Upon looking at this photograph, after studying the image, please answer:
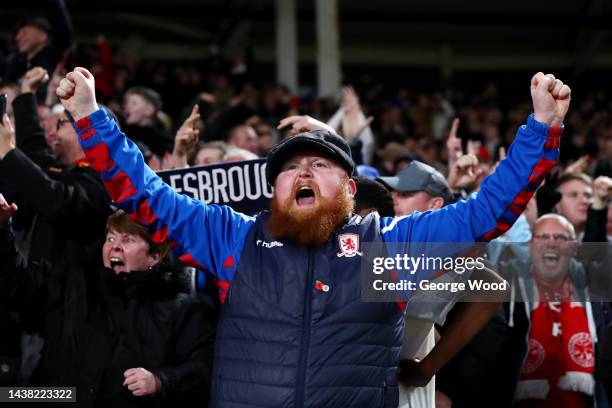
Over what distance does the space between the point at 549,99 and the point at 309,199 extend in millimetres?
873

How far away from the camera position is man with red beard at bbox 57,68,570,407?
329 centimetres

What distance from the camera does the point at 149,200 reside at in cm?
356

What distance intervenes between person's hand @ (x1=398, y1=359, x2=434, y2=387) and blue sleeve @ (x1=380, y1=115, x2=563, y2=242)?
0.57 metres

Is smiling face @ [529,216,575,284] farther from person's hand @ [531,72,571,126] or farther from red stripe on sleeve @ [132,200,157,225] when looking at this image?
red stripe on sleeve @ [132,200,157,225]

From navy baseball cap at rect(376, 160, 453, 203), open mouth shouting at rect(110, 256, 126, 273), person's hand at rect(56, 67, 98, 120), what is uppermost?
navy baseball cap at rect(376, 160, 453, 203)

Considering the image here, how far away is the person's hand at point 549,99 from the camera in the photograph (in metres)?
3.29

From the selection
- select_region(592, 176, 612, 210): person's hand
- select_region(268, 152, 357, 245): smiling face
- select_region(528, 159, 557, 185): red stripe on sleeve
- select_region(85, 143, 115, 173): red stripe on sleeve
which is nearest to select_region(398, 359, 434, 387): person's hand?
select_region(268, 152, 357, 245): smiling face

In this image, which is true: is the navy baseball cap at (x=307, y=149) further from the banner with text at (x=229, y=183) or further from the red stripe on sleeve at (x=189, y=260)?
the banner with text at (x=229, y=183)

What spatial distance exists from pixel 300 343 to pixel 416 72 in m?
17.2

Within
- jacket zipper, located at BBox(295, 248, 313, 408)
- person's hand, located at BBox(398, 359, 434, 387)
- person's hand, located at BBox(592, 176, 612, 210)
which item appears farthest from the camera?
person's hand, located at BBox(592, 176, 612, 210)

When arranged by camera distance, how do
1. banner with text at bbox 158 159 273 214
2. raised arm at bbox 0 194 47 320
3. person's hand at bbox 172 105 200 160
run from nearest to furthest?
raised arm at bbox 0 194 47 320 < banner with text at bbox 158 159 273 214 < person's hand at bbox 172 105 200 160

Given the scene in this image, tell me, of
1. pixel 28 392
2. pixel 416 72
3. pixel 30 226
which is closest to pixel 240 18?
pixel 416 72

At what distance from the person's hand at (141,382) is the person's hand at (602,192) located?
2638 millimetres

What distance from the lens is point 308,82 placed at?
64.3ft
